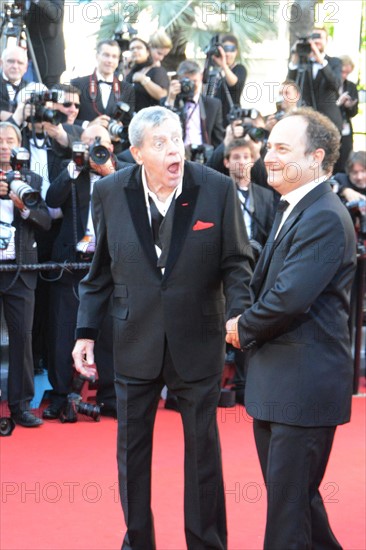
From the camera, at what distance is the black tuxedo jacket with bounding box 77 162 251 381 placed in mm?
3244

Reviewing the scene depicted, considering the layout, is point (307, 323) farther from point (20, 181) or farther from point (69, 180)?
point (69, 180)

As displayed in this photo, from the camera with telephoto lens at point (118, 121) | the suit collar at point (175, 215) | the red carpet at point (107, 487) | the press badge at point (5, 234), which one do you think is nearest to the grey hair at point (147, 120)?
the suit collar at point (175, 215)

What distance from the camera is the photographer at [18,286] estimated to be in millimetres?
5422

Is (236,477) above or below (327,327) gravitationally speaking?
below

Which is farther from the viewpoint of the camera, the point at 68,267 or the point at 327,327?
the point at 68,267

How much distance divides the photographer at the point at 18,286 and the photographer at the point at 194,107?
4.78ft

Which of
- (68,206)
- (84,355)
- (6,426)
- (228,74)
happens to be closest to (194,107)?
(228,74)

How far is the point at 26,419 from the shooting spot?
5.46 m

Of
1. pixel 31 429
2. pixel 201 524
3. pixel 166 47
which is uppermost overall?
pixel 166 47

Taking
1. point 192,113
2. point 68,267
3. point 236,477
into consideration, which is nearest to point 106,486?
point 236,477

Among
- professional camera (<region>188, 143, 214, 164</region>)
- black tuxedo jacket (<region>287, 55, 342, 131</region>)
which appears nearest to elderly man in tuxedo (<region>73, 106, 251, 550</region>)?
A: professional camera (<region>188, 143, 214, 164</region>)

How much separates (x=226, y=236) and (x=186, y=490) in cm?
88

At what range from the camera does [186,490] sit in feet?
10.8

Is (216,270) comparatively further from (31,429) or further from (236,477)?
(31,429)
